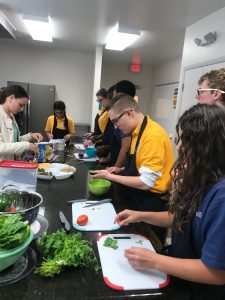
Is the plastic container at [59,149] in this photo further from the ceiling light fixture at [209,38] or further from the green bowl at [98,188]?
the ceiling light fixture at [209,38]

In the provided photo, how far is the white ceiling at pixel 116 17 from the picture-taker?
2.84 m

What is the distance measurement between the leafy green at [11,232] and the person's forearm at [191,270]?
44 centimetres

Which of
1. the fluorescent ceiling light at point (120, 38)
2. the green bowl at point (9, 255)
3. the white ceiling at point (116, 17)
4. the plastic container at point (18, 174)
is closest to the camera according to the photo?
the green bowl at point (9, 255)

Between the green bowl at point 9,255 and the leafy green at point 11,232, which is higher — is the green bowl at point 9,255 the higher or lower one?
the lower one

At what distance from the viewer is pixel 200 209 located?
2.61ft

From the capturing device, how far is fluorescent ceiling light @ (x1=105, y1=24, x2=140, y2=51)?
3.78m

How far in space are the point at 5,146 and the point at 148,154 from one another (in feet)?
3.70

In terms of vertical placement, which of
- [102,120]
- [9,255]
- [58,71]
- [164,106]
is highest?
[58,71]

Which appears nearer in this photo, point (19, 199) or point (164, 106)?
point (19, 199)

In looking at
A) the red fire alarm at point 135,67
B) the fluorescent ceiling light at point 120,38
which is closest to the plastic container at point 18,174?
the fluorescent ceiling light at point 120,38

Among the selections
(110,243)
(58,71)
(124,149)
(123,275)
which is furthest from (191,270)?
(58,71)

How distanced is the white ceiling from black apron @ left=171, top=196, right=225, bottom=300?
2683mm

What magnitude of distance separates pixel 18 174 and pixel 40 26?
127 inches

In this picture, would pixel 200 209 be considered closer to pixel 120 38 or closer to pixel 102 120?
pixel 102 120
